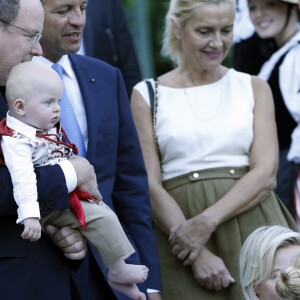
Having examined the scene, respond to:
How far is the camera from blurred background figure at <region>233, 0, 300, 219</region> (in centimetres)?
604

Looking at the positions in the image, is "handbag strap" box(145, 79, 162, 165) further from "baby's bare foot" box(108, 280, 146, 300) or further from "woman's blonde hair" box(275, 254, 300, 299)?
"woman's blonde hair" box(275, 254, 300, 299)

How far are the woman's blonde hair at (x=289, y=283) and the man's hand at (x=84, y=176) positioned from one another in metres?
0.76

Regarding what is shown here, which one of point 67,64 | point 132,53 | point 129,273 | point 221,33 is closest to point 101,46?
point 132,53

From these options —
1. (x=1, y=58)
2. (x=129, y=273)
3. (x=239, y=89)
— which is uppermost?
(x=1, y=58)

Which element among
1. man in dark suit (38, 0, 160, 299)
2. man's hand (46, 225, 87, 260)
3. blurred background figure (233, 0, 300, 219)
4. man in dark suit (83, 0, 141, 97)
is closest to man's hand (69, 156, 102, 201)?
man's hand (46, 225, 87, 260)

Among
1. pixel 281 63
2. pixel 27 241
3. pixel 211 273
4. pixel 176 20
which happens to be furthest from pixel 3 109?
pixel 281 63

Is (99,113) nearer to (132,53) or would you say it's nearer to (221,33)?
(221,33)

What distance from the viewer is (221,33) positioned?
5.32 meters

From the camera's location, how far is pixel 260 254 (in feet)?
14.4

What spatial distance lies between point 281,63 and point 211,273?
179 cm

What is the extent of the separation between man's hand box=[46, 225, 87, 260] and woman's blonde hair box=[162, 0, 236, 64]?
1759 mm

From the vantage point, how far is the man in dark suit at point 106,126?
450cm

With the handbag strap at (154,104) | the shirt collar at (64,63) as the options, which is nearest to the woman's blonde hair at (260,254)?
the handbag strap at (154,104)

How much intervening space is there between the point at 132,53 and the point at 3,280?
3.47 metres
